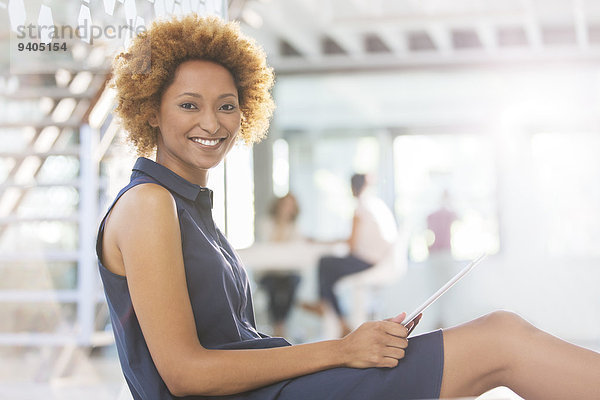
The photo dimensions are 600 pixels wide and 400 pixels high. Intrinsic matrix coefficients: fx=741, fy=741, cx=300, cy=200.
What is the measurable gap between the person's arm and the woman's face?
216 mm

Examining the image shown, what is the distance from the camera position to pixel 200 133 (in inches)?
58.5

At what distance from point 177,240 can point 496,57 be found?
20.5 feet

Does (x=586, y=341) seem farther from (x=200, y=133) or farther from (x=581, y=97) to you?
(x=200, y=133)

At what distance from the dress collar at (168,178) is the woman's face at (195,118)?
0.20 feet

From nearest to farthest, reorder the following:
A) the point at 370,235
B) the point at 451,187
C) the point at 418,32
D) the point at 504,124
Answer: the point at 370,235 → the point at 418,32 → the point at 504,124 → the point at 451,187

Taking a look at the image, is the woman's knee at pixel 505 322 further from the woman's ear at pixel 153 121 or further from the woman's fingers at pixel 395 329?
the woman's ear at pixel 153 121

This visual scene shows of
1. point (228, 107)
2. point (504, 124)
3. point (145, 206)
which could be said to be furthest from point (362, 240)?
point (145, 206)

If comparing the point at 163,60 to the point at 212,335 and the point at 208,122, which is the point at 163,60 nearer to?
the point at 208,122

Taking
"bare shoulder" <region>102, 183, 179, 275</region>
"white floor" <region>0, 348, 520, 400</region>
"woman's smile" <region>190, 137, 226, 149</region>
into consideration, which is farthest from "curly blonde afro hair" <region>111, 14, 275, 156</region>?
"white floor" <region>0, 348, 520, 400</region>

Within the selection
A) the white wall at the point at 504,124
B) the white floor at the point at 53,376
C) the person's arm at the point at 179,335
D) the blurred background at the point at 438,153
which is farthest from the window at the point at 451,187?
the person's arm at the point at 179,335

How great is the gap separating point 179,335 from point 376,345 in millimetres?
348

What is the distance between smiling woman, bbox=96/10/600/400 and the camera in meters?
1.25

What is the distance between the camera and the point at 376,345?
132 centimetres

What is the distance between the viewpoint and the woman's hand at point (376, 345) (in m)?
1.31
